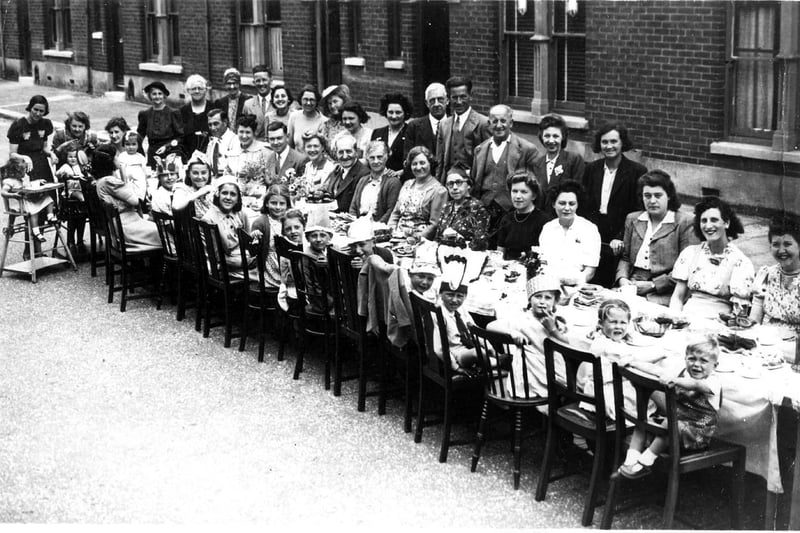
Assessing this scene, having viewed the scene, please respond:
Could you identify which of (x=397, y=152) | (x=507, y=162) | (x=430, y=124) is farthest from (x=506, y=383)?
(x=397, y=152)

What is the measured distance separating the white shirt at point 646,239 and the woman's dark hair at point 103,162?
565cm

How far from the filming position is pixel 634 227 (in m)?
8.01

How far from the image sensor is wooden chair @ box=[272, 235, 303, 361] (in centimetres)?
840

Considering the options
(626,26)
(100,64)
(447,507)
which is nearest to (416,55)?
(626,26)

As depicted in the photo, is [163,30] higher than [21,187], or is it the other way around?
[163,30]

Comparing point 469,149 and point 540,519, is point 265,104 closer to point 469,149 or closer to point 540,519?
point 469,149

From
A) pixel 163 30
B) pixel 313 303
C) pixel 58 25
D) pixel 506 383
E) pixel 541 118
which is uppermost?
pixel 58 25

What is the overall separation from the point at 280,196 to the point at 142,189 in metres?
2.68

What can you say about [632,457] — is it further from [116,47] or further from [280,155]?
[116,47]

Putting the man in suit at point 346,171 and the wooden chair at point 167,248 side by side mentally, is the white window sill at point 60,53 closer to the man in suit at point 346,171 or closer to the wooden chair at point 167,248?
the wooden chair at point 167,248

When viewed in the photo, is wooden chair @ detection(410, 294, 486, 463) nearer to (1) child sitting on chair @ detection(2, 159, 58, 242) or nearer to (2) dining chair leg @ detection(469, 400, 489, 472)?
(2) dining chair leg @ detection(469, 400, 489, 472)

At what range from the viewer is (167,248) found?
10.3 m

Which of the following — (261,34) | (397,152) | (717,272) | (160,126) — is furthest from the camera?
(261,34)

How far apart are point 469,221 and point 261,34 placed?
41.1ft
